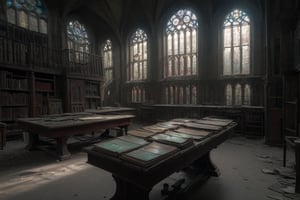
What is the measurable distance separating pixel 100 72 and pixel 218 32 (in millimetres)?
5530

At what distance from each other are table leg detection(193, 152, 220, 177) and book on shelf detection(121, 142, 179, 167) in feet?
5.52

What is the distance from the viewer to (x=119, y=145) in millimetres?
1946

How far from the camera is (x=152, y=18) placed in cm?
1006

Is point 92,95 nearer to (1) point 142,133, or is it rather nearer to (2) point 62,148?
(2) point 62,148

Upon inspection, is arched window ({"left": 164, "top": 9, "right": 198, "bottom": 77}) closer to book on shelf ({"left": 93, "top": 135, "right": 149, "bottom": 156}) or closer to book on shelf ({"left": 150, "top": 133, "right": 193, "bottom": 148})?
book on shelf ({"left": 150, "top": 133, "right": 193, "bottom": 148})

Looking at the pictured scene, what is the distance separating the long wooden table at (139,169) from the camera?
1.56 metres

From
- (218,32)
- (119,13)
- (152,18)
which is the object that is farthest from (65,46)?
(218,32)

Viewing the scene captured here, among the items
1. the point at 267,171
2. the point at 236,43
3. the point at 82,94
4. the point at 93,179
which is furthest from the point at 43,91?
the point at 236,43

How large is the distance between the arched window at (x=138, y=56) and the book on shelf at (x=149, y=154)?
8988mm

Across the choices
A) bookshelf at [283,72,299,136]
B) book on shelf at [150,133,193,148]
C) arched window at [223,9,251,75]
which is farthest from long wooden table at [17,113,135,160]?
arched window at [223,9,251,75]

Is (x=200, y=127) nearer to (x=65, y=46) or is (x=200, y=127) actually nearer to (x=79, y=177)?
(x=79, y=177)

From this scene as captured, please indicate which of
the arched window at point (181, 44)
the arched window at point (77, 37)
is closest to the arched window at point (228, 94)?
the arched window at point (181, 44)

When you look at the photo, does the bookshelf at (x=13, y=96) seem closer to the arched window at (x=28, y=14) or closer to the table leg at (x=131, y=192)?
the arched window at (x=28, y=14)

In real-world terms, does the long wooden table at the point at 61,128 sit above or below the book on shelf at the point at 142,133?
below
